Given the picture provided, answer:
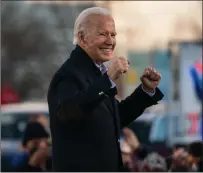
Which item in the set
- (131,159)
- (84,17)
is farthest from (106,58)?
(131,159)

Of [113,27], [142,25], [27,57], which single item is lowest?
[113,27]

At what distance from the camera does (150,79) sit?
424 cm

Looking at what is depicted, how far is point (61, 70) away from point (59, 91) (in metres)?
0.12

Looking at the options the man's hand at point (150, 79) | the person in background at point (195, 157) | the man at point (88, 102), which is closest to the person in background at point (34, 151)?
the person in background at point (195, 157)

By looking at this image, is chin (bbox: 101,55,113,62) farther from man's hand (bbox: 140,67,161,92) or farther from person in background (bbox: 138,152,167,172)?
person in background (bbox: 138,152,167,172)

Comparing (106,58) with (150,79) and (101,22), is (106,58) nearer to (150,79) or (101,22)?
(101,22)

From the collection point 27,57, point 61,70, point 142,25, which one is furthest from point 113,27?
point 27,57

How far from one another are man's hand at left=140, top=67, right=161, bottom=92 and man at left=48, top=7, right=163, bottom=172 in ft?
0.69

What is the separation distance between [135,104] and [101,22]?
0.54 meters

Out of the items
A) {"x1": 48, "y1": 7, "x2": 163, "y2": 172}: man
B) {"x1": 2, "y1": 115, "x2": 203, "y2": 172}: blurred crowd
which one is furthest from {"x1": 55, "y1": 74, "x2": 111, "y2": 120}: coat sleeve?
{"x1": 2, "y1": 115, "x2": 203, "y2": 172}: blurred crowd

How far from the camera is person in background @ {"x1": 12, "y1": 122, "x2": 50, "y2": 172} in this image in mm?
7727

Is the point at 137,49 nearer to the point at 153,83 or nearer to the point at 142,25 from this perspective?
the point at 142,25

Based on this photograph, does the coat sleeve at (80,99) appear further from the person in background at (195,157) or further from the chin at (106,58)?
the person in background at (195,157)

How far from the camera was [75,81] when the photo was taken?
3949mm
